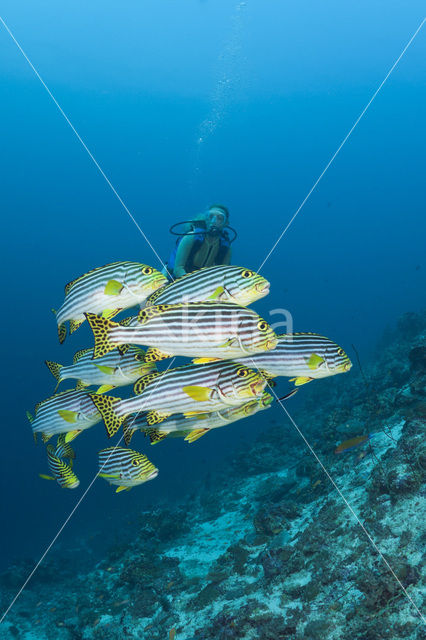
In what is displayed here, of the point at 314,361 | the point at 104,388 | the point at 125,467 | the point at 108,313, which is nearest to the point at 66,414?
the point at 104,388

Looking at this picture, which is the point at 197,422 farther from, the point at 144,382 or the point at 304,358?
the point at 304,358

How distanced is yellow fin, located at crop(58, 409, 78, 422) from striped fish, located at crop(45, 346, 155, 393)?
1.21 ft

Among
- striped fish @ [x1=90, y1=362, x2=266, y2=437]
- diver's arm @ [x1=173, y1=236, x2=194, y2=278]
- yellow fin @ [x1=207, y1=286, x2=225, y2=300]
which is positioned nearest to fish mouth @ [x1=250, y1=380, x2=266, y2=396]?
striped fish @ [x1=90, y1=362, x2=266, y2=437]

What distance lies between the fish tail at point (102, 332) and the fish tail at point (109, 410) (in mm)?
657

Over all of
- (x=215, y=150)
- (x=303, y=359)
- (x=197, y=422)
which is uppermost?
(x=215, y=150)

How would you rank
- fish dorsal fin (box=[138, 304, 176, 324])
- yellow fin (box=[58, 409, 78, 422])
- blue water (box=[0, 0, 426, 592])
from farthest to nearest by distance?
1. blue water (box=[0, 0, 426, 592])
2. yellow fin (box=[58, 409, 78, 422])
3. fish dorsal fin (box=[138, 304, 176, 324])

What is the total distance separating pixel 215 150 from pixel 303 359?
133 m

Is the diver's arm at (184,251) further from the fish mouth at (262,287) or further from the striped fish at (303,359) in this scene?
the striped fish at (303,359)

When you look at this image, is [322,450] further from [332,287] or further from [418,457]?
[332,287]

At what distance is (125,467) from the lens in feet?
15.5

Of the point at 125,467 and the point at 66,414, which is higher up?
the point at 66,414

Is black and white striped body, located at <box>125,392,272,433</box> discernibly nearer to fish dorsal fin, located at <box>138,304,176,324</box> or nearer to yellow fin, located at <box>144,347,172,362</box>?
yellow fin, located at <box>144,347,172,362</box>

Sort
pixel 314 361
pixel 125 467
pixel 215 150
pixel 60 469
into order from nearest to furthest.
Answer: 1. pixel 314 361
2. pixel 125 467
3. pixel 60 469
4. pixel 215 150

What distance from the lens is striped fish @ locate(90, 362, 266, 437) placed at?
2.83 meters
